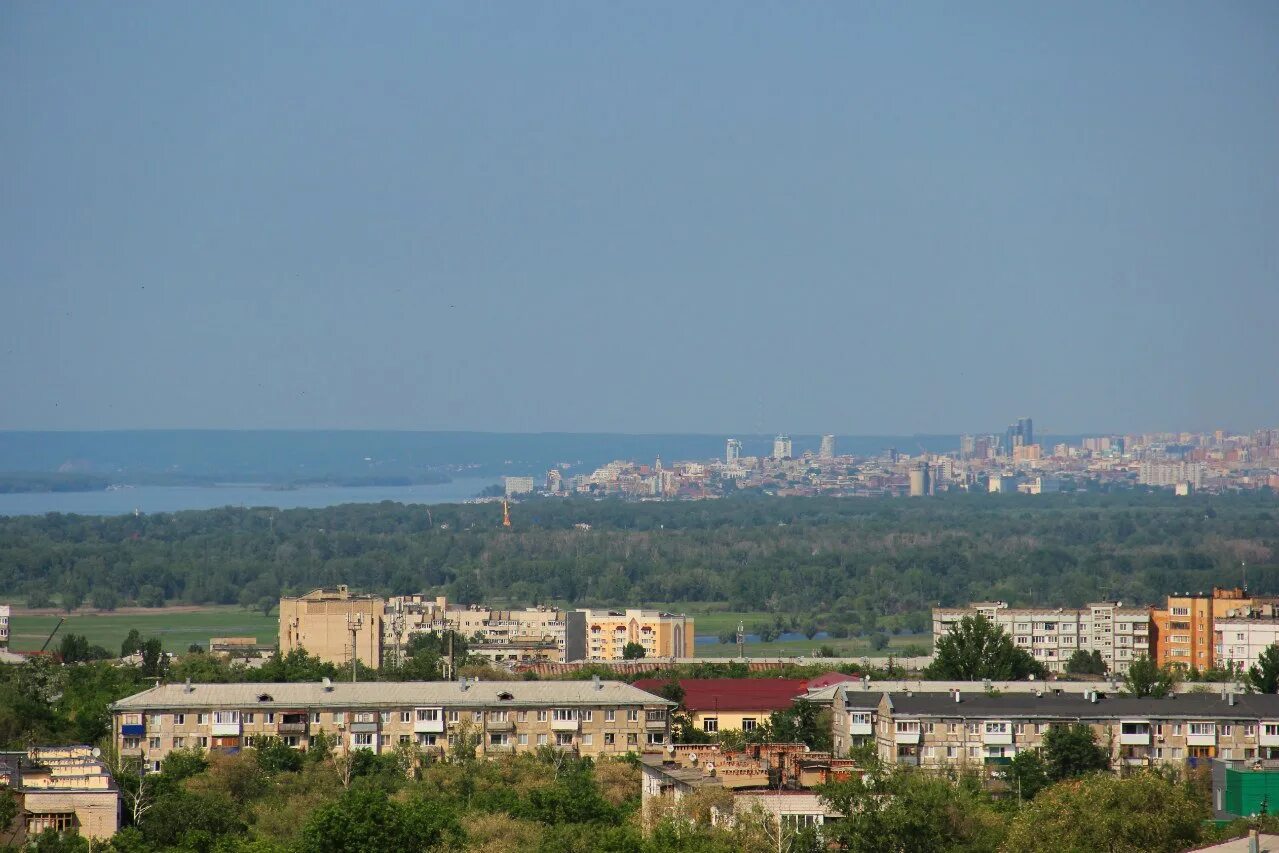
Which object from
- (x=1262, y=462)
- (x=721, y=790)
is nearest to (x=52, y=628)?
(x=721, y=790)

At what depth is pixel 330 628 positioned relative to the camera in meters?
52.8

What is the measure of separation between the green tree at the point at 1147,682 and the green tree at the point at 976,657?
84.0 inches

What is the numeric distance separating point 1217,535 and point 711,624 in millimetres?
39806

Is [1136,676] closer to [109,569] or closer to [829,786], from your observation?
[829,786]

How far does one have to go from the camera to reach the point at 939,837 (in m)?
19.6

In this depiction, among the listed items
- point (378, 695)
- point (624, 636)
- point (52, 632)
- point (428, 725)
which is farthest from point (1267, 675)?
point (52, 632)

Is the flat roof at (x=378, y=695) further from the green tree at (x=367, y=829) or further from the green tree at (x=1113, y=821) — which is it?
the green tree at (x=1113, y=821)

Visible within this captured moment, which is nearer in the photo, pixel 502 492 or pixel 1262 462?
pixel 1262 462

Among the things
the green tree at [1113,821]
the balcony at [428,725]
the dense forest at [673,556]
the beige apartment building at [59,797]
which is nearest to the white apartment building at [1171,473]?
the dense forest at [673,556]

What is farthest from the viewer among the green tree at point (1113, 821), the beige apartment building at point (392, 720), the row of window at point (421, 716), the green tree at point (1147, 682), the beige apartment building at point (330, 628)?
the beige apartment building at point (330, 628)

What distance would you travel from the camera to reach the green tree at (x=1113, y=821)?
19781 mm

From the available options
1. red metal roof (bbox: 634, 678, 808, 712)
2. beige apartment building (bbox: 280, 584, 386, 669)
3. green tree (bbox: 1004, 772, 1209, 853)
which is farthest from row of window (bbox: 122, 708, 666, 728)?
beige apartment building (bbox: 280, 584, 386, 669)

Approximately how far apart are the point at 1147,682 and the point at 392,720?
1111cm

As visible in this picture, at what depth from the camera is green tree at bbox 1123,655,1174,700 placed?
109ft
